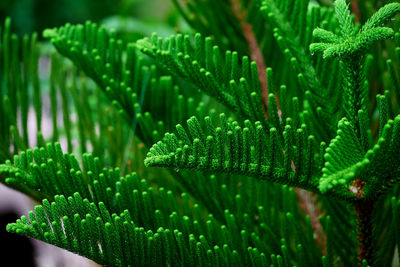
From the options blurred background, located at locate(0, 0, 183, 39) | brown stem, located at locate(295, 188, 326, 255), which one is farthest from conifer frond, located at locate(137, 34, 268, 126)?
blurred background, located at locate(0, 0, 183, 39)

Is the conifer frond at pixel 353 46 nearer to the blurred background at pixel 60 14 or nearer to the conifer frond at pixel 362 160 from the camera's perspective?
the conifer frond at pixel 362 160

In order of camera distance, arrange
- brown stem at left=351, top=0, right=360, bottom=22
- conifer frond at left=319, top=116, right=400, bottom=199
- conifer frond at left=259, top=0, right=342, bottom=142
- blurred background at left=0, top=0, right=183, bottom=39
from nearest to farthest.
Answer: conifer frond at left=319, top=116, right=400, bottom=199, conifer frond at left=259, top=0, right=342, bottom=142, brown stem at left=351, top=0, right=360, bottom=22, blurred background at left=0, top=0, right=183, bottom=39

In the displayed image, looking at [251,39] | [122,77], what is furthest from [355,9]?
[122,77]

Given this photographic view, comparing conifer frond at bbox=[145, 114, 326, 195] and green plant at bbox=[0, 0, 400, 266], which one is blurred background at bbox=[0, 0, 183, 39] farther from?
conifer frond at bbox=[145, 114, 326, 195]

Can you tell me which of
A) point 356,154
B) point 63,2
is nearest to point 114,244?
point 356,154

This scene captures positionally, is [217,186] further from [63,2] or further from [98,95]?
[63,2]

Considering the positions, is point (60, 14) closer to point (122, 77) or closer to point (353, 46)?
point (122, 77)

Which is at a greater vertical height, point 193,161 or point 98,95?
point 98,95
